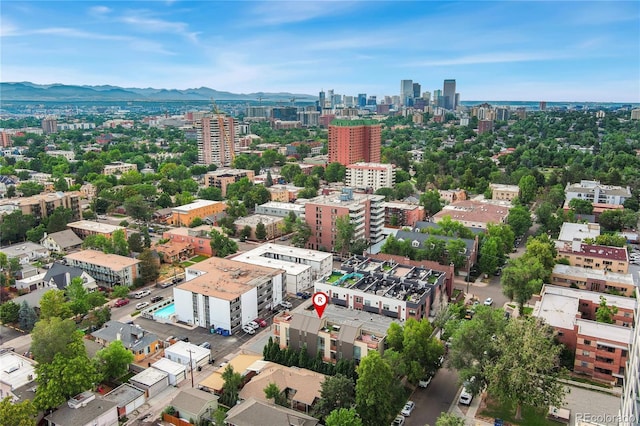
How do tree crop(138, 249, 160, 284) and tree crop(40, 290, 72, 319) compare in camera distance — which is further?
tree crop(138, 249, 160, 284)

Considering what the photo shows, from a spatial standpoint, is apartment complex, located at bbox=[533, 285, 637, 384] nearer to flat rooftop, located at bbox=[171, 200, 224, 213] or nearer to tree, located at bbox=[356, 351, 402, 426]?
tree, located at bbox=[356, 351, 402, 426]

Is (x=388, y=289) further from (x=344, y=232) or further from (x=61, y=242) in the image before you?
(x=61, y=242)

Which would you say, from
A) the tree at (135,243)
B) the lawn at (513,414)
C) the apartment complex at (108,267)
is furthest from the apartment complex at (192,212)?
the lawn at (513,414)

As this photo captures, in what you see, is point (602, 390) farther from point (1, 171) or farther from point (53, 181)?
point (1, 171)

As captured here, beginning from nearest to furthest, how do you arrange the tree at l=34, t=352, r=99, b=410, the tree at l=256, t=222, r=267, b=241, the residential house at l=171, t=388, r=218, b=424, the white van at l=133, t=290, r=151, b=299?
the tree at l=34, t=352, r=99, b=410 → the residential house at l=171, t=388, r=218, b=424 → the white van at l=133, t=290, r=151, b=299 → the tree at l=256, t=222, r=267, b=241

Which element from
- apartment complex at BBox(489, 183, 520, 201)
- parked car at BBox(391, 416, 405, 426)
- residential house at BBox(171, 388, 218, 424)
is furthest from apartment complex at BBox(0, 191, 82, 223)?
apartment complex at BBox(489, 183, 520, 201)

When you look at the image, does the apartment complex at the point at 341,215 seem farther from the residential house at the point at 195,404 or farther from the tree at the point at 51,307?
the residential house at the point at 195,404
